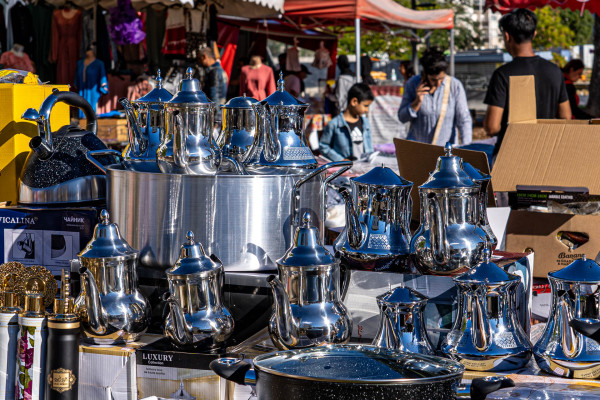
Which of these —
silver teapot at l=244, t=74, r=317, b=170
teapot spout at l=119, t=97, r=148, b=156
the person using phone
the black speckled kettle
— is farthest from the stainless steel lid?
the person using phone

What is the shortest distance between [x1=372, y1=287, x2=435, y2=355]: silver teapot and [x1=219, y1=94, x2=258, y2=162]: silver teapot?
67cm

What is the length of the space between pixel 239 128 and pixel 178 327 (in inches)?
25.3

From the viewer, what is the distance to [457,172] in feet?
5.52

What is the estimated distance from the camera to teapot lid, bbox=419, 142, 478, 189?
1650 millimetres

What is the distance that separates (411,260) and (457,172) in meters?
0.23

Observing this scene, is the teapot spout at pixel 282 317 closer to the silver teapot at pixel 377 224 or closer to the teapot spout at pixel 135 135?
the silver teapot at pixel 377 224

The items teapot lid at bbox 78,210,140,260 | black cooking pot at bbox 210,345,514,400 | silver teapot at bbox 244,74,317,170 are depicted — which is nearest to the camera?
black cooking pot at bbox 210,345,514,400

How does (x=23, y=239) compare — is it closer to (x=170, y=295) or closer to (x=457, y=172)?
(x=170, y=295)

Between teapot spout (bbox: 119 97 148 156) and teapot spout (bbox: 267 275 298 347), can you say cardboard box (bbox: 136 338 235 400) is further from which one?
teapot spout (bbox: 119 97 148 156)

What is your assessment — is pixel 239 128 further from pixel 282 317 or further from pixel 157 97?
pixel 282 317

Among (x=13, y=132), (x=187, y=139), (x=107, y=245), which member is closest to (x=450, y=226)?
(x=187, y=139)

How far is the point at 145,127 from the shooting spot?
1.96m

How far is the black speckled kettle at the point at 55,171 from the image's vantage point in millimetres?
2104

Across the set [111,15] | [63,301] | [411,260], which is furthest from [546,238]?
[111,15]
